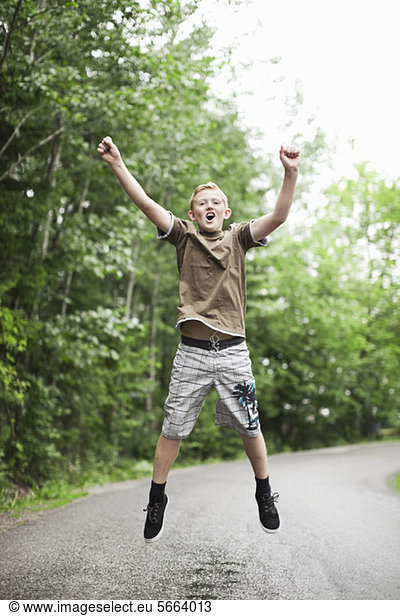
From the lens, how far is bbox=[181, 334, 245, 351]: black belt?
10.3 feet

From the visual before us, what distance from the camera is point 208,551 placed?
4.15m

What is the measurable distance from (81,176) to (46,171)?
4.55 ft

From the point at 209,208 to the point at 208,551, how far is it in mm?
2633

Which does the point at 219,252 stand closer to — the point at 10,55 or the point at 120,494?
the point at 10,55

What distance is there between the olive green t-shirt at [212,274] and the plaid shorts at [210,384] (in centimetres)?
18

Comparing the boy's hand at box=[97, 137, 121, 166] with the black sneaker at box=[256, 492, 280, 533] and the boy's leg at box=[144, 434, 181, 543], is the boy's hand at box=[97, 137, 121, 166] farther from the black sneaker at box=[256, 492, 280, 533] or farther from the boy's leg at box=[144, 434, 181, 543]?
the black sneaker at box=[256, 492, 280, 533]

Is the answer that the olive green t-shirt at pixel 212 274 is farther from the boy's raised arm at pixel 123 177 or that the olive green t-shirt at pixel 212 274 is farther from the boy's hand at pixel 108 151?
the boy's hand at pixel 108 151

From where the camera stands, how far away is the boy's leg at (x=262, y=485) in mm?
3207

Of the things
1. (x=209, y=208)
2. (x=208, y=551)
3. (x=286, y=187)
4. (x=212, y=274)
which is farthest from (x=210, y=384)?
(x=208, y=551)

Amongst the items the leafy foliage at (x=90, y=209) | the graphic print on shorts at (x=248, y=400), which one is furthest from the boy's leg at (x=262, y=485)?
the leafy foliage at (x=90, y=209)

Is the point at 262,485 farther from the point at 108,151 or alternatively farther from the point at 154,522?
the point at 108,151

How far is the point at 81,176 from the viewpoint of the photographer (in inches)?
370

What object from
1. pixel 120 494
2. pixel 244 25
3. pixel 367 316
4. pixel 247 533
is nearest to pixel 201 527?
pixel 247 533

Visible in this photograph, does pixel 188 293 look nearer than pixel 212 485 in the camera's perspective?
Yes
